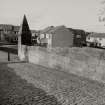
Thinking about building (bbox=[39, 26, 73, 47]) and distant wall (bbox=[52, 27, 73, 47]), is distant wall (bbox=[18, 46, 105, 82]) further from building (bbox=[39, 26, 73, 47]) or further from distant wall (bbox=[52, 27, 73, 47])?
distant wall (bbox=[52, 27, 73, 47])

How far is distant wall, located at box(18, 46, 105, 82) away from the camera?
9216 mm

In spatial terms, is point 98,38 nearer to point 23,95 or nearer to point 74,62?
point 74,62

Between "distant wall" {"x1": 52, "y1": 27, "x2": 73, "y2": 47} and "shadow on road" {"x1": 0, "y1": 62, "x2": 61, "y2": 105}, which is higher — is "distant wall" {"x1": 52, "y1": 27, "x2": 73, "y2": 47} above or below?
above

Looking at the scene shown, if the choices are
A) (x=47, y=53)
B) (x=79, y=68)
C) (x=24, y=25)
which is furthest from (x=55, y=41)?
(x=79, y=68)

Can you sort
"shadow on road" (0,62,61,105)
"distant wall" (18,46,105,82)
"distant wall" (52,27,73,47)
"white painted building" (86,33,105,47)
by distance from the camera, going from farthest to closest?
"white painted building" (86,33,105,47)
"distant wall" (52,27,73,47)
"distant wall" (18,46,105,82)
"shadow on road" (0,62,61,105)

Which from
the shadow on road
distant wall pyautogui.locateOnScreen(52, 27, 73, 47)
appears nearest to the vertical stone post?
the shadow on road

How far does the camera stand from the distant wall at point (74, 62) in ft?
30.2

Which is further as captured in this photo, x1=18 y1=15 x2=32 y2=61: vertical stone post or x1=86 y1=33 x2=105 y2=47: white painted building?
x1=86 y1=33 x2=105 y2=47: white painted building

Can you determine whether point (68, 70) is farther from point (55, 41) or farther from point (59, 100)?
point (55, 41)

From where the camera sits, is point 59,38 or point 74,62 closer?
point 74,62

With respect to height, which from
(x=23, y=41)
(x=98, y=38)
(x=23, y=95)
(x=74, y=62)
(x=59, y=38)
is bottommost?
(x=23, y=95)

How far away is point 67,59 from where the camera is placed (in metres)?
11.6

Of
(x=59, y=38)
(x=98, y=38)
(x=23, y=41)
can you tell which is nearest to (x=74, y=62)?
(x=23, y=41)

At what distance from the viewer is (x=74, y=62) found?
11.0m
